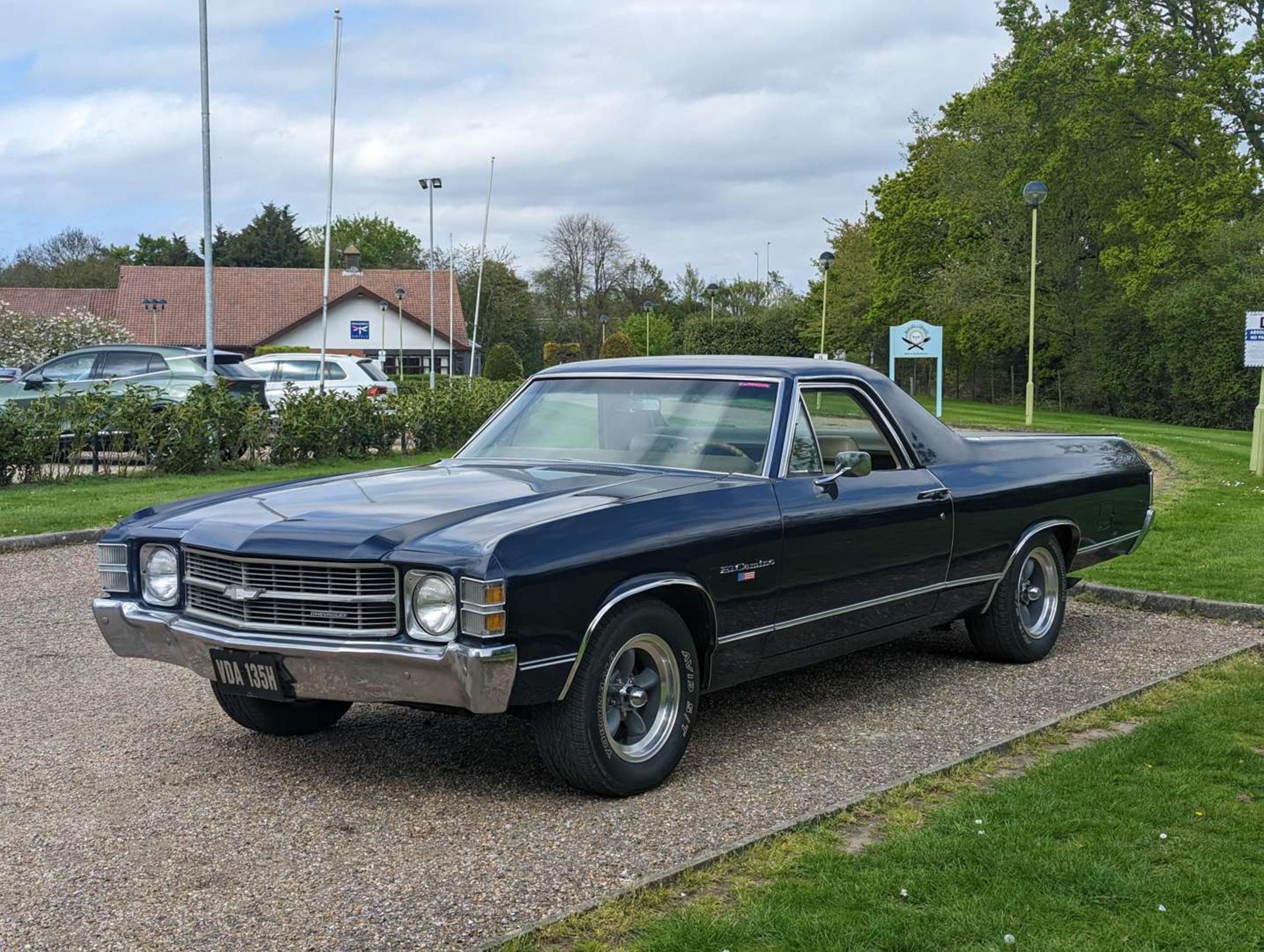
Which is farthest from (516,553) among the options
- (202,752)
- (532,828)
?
(202,752)

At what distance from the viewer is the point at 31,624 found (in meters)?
8.74

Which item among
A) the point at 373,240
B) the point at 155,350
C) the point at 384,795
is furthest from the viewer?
the point at 373,240

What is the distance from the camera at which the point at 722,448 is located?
6.14 meters

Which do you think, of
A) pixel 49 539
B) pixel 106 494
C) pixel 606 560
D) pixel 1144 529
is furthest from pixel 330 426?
pixel 606 560

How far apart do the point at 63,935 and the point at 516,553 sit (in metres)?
1.78

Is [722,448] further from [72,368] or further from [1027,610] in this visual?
[72,368]

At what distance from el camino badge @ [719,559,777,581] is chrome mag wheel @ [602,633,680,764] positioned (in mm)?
410

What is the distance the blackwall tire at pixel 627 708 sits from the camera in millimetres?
4949

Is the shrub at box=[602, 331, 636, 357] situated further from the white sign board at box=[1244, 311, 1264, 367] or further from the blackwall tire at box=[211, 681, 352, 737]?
the blackwall tire at box=[211, 681, 352, 737]

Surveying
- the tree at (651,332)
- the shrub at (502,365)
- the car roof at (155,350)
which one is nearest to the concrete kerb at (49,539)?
the car roof at (155,350)

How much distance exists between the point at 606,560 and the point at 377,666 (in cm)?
88

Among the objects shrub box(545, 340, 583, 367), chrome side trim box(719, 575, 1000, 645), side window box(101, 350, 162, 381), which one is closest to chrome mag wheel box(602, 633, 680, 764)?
chrome side trim box(719, 575, 1000, 645)

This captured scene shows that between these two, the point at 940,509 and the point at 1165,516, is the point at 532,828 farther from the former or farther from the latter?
the point at 1165,516

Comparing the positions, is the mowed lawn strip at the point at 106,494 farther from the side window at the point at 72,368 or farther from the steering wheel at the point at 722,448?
the steering wheel at the point at 722,448
